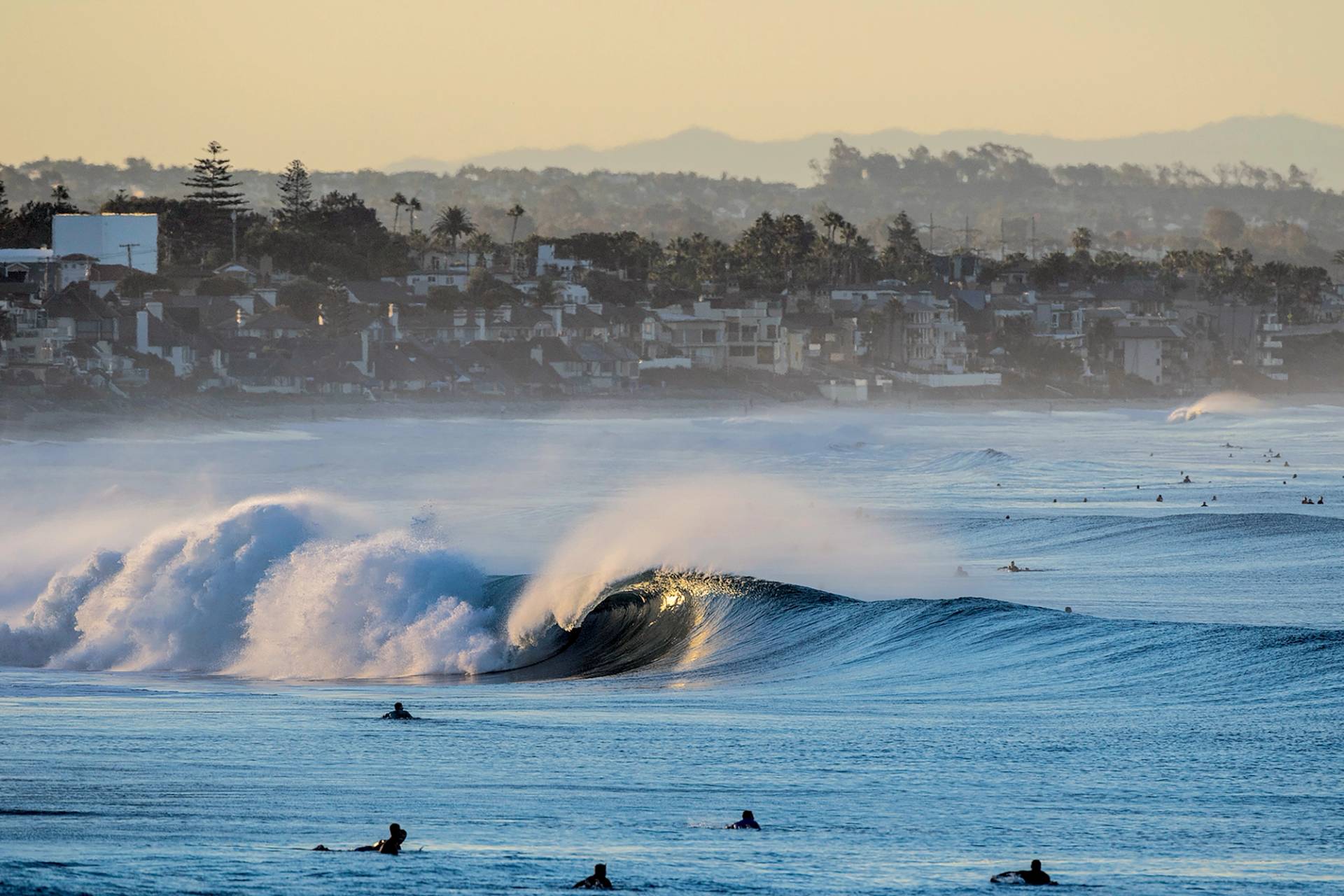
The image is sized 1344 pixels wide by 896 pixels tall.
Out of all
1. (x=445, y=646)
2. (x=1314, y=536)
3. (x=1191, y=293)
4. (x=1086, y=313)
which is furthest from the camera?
(x=1191, y=293)

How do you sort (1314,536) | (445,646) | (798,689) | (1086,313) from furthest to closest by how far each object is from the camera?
(1086,313) → (1314,536) → (445,646) → (798,689)

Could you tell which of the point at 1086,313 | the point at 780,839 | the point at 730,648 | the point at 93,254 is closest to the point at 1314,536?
the point at 730,648

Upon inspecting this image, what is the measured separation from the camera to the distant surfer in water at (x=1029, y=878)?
9227mm

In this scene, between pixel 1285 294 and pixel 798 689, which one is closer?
pixel 798 689

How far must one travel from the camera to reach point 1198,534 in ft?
116

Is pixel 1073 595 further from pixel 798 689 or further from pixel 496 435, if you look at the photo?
pixel 496 435

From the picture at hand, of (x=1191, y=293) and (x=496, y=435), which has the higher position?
(x=1191, y=293)

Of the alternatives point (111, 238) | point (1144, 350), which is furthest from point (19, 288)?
point (1144, 350)

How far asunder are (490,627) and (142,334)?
83788 millimetres

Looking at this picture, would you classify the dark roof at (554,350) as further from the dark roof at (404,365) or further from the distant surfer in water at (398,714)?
the distant surfer in water at (398,714)

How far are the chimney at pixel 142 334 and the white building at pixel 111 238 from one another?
81.3ft

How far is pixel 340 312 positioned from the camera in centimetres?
12300

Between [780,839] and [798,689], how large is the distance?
8008 millimetres

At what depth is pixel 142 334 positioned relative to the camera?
102 meters
